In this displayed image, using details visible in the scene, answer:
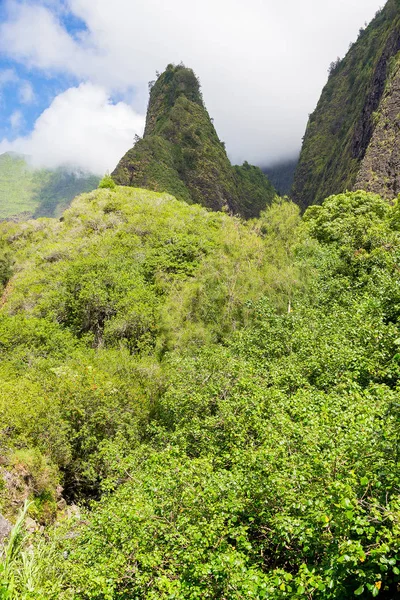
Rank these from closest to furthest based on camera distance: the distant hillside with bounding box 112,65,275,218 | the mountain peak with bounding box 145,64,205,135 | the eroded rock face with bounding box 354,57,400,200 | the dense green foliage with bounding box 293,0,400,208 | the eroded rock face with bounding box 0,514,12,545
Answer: the eroded rock face with bounding box 0,514,12,545
the eroded rock face with bounding box 354,57,400,200
the distant hillside with bounding box 112,65,275,218
the dense green foliage with bounding box 293,0,400,208
the mountain peak with bounding box 145,64,205,135

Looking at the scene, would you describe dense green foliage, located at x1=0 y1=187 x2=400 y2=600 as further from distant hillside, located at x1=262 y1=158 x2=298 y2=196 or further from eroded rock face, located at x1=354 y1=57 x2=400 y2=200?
distant hillside, located at x1=262 y1=158 x2=298 y2=196

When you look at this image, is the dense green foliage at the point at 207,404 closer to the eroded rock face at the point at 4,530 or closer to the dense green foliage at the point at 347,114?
the eroded rock face at the point at 4,530

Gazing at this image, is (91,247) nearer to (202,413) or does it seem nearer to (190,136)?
(202,413)

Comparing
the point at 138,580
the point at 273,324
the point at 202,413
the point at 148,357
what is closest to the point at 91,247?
the point at 148,357

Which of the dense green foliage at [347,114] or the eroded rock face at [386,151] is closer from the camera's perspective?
the eroded rock face at [386,151]

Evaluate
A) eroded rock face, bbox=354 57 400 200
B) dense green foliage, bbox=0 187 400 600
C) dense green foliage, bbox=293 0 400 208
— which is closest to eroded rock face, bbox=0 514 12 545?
dense green foliage, bbox=0 187 400 600

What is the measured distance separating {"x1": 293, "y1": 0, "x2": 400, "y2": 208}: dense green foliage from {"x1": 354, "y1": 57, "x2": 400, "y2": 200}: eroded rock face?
2125 mm

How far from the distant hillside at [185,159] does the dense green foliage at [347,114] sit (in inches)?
653

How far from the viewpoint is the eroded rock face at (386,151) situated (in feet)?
209

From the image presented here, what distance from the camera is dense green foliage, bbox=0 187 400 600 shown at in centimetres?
697

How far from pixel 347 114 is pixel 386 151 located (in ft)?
177

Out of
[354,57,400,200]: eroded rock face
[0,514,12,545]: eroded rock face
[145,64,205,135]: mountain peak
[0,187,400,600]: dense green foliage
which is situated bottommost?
[0,514,12,545]: eroded rock face

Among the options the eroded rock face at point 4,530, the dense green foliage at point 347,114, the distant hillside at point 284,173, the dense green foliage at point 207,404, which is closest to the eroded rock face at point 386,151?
the dense green foliage at point 347,114

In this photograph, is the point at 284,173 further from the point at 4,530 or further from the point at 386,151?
the point at 4,530
